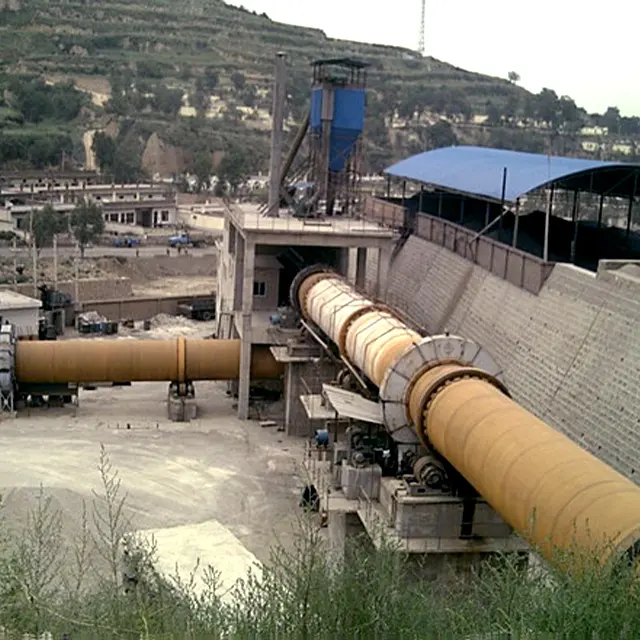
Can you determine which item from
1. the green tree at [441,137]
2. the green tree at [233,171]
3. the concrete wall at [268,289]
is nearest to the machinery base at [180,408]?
the concrete wall at [268,289]

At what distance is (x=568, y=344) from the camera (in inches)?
925

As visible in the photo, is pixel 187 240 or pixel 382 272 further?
pixel 187 240

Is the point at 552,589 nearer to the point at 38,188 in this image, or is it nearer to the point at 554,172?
the point at 554,172

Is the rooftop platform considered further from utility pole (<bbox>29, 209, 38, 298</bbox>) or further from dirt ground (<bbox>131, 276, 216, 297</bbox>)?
dirt ground (<bbox>131, 276, 216, 297</bbox>)

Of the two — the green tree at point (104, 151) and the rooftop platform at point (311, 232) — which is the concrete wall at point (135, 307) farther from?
the green tree at point (104, 151)

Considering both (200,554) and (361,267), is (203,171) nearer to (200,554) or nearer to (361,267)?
(361,267)

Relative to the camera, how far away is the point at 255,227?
109 ft

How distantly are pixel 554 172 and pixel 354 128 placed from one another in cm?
1075

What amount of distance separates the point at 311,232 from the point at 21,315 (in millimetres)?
11479

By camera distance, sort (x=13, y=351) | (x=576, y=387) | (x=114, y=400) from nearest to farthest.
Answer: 1. (x=576, y=387)
2. (x=13, y=351)
3. (x=114, y=400)

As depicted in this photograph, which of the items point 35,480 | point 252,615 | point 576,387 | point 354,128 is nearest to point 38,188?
point 354,128

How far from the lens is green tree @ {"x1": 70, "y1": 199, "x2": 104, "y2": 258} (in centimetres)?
6631

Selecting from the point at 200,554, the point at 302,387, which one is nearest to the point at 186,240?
the point at 302,387

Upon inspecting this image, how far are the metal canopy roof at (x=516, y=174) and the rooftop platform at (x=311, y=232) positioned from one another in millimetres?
3528
